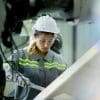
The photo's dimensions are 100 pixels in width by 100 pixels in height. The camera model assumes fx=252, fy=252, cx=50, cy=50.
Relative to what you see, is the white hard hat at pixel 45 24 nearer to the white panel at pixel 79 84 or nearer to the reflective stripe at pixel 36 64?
the reflective stripe at pixel 36 64

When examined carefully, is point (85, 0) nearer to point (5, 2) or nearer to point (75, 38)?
point (75, 38)

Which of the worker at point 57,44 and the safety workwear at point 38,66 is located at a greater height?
the worker at point 57,44

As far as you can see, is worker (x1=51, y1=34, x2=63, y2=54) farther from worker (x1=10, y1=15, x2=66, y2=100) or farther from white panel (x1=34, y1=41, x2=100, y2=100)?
white panel (x1=34, y1=41, x2=100, y2=100)

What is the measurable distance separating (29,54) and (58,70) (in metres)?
0.16

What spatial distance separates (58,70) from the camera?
1.21 metres

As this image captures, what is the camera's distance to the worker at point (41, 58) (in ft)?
3.82

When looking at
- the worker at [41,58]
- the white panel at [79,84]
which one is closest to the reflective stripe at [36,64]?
the worker at [41,58]

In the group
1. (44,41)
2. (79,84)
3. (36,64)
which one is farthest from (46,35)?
(79,84)

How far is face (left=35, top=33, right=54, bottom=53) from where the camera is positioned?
3.90 feet

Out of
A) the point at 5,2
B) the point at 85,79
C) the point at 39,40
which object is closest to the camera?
the point at 85,79

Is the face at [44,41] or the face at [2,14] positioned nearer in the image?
the face at [2,14]

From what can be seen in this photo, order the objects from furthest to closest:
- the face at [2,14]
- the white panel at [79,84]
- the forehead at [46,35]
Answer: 1. the forehead at [46,35]
2. the face at [2,14]
3. the white panel at [79,84]

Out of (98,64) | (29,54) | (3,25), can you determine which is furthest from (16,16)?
(98,64)

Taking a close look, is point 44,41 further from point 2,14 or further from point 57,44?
point 2,14
